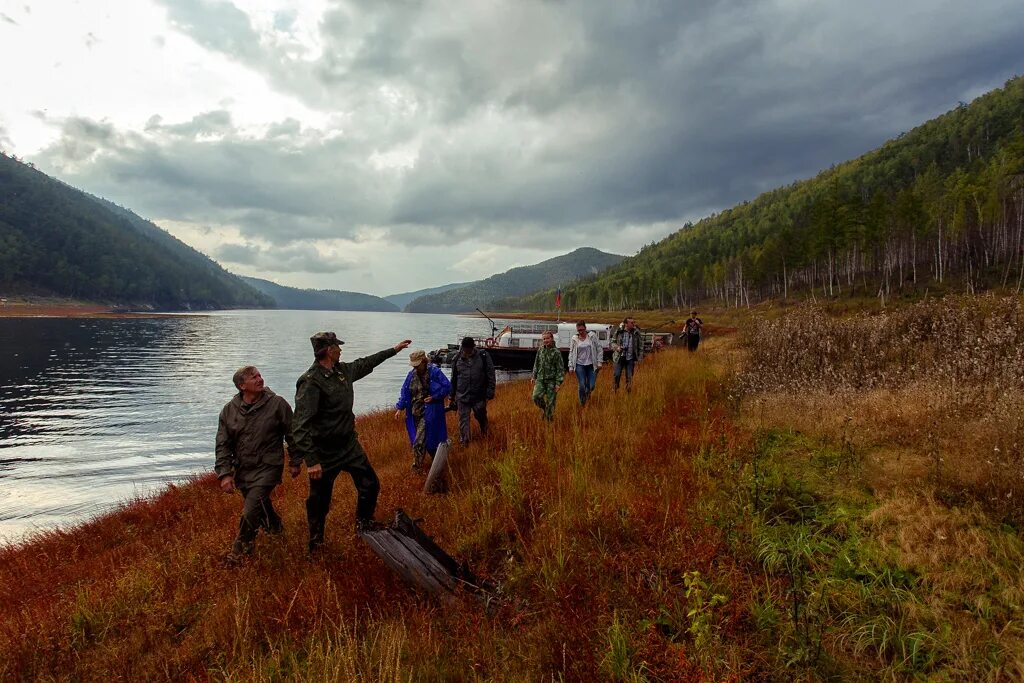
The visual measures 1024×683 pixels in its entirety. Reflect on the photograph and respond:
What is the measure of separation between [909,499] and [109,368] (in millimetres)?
44866

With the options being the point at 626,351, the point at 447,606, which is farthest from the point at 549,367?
the point at 447,606

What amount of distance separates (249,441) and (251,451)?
0.38 ft

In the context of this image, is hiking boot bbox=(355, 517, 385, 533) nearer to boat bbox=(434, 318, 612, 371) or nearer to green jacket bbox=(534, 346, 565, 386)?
green jacket bbox=(534, 346, 565, 386)

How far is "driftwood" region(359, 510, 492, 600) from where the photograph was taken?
11.5ft

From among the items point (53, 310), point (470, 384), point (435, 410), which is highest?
point (53, 310)

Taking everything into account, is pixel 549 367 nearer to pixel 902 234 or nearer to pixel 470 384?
pixel 470 384

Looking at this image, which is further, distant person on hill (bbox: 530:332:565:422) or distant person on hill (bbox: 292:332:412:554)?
distant person on hill (bbox: 530:332:565:422)

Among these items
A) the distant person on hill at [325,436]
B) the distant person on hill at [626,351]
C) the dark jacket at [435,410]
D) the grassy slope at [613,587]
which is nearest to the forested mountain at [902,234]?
the distant person on hill at [626,351]

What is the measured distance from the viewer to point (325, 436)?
4.73 metres

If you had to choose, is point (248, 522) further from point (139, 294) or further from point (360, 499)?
point (139, 294)

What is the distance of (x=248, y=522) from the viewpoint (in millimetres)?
4793

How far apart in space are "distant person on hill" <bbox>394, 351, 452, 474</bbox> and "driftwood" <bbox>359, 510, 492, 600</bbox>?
2.93 meters

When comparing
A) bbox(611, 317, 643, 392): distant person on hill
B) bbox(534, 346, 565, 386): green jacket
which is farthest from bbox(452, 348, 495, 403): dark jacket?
bbox(611, 317, 643, 392): distant person on hill

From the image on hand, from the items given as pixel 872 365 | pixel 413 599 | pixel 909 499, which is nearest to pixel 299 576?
pixel 413 599
